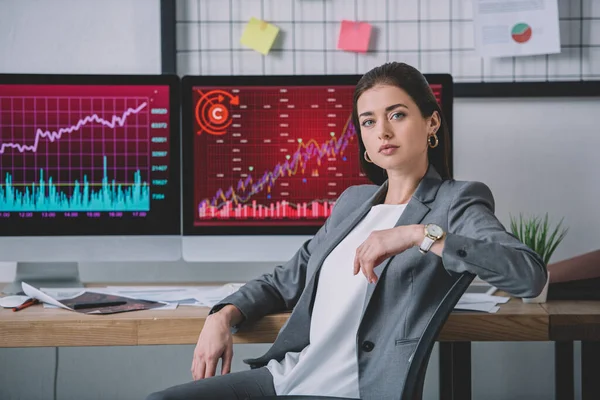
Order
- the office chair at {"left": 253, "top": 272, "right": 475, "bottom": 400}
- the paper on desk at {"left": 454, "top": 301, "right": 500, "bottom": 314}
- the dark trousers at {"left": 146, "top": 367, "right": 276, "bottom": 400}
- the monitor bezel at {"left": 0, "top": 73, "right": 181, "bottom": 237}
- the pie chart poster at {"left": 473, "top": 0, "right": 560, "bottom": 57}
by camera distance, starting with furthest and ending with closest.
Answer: the pie chart poster at {"left": 473, "top": 0, "right": 560, "bottom": 57}
the monitor bezel at {"left": 0, "top": 73, "right": 181, "bottom": 237}
the paper on desk at {"left": 454, "top": 301, "right": 500, "bottom": 314}
the dark trousers at {"left": 146, "top": 367, "right": 276, "bottom": 400}
the office chair at {"left": 253, "top": 272, "right": 475, "bottom": 400}

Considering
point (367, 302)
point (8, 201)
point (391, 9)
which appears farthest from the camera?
point (391, 9)

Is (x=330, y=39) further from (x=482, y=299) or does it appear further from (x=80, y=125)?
(x=482, y=299)

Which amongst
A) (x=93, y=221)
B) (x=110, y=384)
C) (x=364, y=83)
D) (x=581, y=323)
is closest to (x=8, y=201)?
(x=93, y=221)

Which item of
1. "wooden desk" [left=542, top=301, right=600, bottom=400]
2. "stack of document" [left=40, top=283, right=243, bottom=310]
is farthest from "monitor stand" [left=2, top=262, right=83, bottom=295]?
"wooden desk" [left=542, top=301, right=600, bottom=400]

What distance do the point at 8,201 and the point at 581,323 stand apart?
139 centimetres

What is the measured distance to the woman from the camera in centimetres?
104

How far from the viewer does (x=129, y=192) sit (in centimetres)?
166

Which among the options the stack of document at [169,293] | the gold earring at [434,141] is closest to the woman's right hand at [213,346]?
the stack of document at [169,293]

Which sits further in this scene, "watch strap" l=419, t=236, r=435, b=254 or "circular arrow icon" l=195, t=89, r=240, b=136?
"circular arrow icon" l=195, t=89, r=240, b=136

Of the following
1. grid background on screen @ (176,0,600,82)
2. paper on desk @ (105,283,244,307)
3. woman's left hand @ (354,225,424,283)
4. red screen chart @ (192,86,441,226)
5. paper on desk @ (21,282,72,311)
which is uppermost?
grid background on screen @ (176,0,600,82)

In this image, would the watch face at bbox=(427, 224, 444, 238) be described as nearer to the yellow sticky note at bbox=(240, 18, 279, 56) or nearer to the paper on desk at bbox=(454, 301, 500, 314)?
the paper on desk at bbox=(454, 301, 500, 314)

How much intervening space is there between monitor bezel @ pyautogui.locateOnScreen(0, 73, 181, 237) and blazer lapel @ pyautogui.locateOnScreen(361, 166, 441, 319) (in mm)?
686

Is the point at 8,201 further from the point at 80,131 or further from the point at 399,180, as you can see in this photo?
the point at 399,180

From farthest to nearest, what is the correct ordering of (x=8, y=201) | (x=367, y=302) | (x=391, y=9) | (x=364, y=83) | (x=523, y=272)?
(x=391, y=9)
(x=8, y=201)
(x=364, y=83)
(x=367, y=302)
(x=523, y=272)
